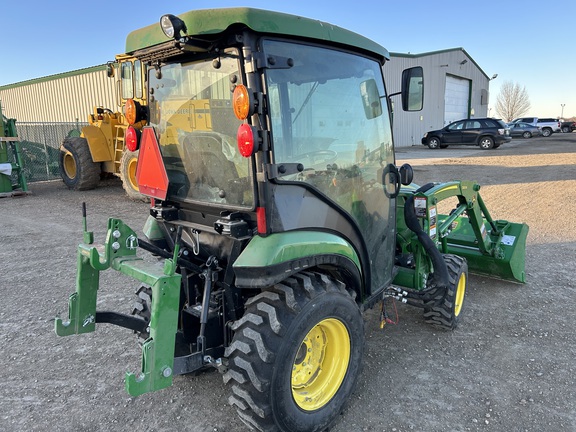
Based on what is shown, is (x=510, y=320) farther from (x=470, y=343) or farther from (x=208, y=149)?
(x=208, y=149)

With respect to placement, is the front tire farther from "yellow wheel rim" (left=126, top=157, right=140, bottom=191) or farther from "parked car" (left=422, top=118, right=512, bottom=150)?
"parked car" (left=422, top=118, right=512, bottom=150)

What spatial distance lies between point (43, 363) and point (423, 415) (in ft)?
9.34

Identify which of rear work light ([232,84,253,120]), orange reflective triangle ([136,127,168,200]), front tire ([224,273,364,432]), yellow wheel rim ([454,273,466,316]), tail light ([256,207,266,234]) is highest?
rear work light ([232,84,253,120])

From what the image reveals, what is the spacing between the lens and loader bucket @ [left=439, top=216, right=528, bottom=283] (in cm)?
482

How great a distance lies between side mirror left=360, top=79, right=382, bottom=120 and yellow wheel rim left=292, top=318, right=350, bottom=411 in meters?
1.47

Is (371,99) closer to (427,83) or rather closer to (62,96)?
(62,96)

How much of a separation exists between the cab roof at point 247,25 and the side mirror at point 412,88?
2.20ft

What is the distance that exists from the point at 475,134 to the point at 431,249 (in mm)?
21117

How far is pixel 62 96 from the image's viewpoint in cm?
2447

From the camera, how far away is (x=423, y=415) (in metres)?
2.78

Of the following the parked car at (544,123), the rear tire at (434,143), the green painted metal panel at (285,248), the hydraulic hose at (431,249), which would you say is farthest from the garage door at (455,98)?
the green painted metal panel at (285,248)

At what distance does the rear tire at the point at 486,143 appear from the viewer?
72.6ft

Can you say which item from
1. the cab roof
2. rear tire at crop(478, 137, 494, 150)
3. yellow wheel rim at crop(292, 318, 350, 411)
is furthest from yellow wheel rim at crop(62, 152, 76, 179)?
rear tire at crop(478, 137, 494, 150)

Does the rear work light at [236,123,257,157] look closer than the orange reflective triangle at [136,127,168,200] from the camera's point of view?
Yes
